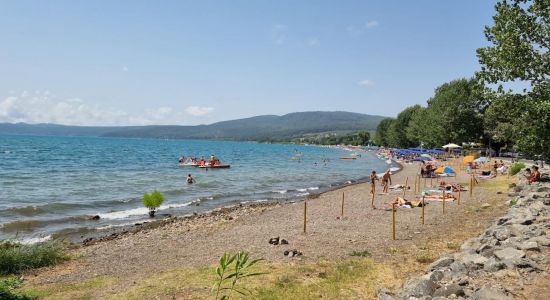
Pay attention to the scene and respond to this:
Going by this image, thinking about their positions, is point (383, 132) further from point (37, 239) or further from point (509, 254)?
point (509, 254)

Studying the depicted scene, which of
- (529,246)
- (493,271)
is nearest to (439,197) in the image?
(529,246)

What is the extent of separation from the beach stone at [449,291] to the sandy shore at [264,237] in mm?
5326

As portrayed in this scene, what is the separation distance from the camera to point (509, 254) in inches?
388

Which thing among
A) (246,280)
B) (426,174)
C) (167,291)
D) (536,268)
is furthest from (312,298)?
(426,174)

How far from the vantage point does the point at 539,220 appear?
1412 centimetres

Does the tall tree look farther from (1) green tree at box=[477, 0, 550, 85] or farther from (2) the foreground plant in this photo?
(2) the foreground plant

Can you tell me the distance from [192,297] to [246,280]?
169 cm

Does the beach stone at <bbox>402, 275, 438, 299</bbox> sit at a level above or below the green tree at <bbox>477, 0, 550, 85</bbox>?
below

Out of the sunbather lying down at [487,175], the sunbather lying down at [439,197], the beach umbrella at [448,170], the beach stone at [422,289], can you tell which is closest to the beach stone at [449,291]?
the beach stone at [422,289]

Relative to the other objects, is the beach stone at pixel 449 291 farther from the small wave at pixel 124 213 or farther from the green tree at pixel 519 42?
the small wave at pixel 124 213

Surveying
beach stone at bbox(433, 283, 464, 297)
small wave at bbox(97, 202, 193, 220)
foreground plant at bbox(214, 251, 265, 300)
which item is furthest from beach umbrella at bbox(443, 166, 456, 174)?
beach stone at bbox(433, 283, 464, 297)

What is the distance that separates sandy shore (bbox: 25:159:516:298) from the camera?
47.5 feet

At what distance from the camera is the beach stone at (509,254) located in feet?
31.7

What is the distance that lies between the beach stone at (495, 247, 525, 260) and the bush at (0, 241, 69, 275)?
14109 mm
